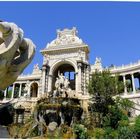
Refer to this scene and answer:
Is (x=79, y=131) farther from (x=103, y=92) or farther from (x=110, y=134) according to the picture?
(x=103, y=92)

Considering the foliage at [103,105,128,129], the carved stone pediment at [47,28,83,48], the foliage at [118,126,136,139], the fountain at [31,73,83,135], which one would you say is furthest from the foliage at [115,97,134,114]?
the carved stone pediment at [47,28,83,48]

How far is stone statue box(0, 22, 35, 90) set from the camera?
7109 mm

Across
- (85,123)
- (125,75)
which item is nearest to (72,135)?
(85,123)

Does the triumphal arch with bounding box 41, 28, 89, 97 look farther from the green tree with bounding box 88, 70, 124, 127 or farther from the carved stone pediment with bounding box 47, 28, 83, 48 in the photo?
the green tree with bounding box 88, 70, 124, 127

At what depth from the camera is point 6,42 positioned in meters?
7.21

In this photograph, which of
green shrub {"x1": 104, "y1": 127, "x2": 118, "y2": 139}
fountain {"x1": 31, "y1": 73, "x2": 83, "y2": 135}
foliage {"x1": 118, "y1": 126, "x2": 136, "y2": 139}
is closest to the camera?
green shrub {"x1": 104, "y1": 127, "x2": 118, "y2": 139}

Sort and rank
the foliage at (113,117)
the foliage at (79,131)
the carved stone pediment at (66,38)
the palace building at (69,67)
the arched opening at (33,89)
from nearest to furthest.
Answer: the foliage at (79,131), the foliage at (113,117), the palace building at (69,67), the carved stone pediment at (66,38), the arched opening at (33,89)

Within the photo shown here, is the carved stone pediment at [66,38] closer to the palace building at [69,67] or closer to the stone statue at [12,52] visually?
the palace building at [69,67]

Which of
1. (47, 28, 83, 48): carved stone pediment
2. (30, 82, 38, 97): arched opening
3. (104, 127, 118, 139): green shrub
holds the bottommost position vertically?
(104, 127, 118, 139): green shrub

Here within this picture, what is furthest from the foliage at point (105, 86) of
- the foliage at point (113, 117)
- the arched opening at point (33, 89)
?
the arched opening at point (33, 89)

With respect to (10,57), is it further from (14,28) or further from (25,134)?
(25,134)

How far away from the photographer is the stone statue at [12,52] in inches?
280

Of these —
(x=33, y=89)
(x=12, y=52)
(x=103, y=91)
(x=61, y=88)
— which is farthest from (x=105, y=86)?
(x=12, y=52)

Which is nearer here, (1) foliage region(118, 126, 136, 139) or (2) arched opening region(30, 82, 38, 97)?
(1) foliage region(118, 126, 136, 139)
